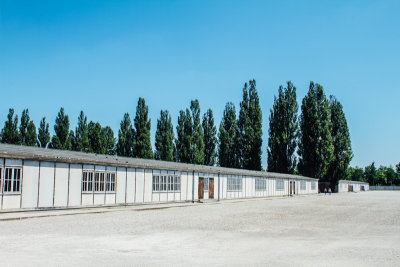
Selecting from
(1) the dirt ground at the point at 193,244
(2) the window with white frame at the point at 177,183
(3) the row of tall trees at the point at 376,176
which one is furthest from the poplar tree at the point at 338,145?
(3) the row of tall trees at the point at 376,176

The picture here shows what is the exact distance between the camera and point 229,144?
57781 mm

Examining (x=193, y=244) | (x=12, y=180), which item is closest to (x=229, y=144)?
(x=12, y=180)

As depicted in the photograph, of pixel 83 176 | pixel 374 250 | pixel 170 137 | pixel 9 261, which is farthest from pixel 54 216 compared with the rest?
pixel 170 137

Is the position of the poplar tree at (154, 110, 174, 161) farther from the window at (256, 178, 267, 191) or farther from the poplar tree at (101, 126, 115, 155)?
the window at (256, 178, 267, 191)

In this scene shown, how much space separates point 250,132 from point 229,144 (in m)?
3.76

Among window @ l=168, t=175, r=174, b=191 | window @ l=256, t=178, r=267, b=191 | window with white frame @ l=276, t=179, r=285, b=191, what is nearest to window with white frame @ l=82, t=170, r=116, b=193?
window @ l=168, t=175, r=174, b=191

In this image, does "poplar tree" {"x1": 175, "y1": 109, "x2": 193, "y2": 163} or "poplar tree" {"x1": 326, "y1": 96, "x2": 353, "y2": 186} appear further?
"poplar tree" {"x1": 326, "y1": 96, "x2": 353, "y2": 186}

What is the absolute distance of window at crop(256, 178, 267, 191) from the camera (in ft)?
143

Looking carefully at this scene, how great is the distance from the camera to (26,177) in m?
18.8

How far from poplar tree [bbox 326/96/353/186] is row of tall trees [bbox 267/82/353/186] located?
0.31m

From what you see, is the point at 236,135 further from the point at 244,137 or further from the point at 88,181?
the point at 88,181

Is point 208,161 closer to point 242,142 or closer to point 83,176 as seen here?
point 242,142

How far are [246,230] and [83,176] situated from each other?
39.8ft

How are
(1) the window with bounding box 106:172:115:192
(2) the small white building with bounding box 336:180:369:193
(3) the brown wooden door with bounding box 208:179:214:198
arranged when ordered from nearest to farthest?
(1) the window with bounding box 106:172:115:192 → (3) the brown wooden door with bounding box 208:179:214:198 → (2) the small white building with bounding box 336:180:369:193
